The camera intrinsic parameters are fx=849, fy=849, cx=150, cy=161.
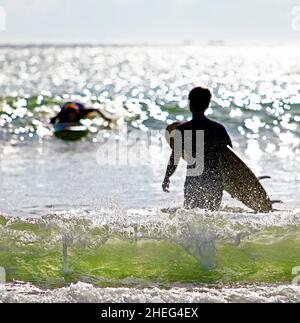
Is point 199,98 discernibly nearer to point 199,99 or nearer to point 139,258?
point 199,99

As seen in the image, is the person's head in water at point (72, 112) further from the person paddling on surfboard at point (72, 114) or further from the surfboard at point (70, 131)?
the surfboard at point (70, 131)

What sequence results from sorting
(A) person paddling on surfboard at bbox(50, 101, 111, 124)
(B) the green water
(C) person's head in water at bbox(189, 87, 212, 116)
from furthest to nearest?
(A) person paddling on surfboard at bbox(50, 101, 111, 124)
(C) person's head in water at bbox(189, 87, 212, 116)
(B) the green water

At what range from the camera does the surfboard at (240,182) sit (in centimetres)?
1014

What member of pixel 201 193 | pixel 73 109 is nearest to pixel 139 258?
pixel 201 193

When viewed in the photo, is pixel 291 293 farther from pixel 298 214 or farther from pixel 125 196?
pixel 125 196

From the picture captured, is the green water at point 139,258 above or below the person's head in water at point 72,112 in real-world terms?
below

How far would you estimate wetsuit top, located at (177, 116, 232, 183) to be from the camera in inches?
388

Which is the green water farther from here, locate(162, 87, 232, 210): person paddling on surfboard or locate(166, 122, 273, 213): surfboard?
locate(166, 122, 273, 213): surfboard

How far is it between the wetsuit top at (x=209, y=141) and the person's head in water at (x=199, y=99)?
0.31 ft

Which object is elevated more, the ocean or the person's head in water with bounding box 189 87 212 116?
the person's head in water with bounding box 189 87 212 116

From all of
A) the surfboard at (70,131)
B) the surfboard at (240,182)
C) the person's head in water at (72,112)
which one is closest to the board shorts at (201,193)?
the surfboard at (240,182)

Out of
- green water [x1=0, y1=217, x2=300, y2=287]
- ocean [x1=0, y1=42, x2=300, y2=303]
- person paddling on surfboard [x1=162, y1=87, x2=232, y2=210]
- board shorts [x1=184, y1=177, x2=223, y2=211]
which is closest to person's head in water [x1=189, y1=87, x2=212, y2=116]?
person paddling on surfboard [x1=162, y1=87, x2=232, y2=210]

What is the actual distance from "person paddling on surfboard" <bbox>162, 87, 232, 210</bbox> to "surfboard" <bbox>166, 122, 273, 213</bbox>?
17cm

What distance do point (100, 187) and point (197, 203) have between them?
271 inches
